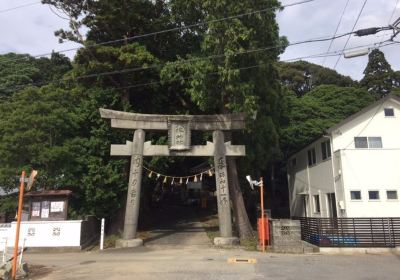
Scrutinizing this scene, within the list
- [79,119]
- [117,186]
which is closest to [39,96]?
[79,119]

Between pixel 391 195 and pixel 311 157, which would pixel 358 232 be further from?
pixel 311 157

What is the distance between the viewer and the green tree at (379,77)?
170 ft

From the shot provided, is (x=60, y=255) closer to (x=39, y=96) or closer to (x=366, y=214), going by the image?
(x=39, y=96)

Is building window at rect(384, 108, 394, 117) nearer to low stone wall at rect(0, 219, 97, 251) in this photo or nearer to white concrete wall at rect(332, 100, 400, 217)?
white concrete wall at rect(332, 100, 400, 217)

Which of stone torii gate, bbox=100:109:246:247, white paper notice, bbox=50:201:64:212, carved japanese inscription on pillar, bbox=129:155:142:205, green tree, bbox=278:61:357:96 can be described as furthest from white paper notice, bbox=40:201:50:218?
green tree, bbox=278:61:357:96

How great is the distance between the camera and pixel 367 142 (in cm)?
2425

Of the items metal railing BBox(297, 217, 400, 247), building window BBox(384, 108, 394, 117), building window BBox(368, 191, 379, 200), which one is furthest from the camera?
building window BBox(384, 108, 394, 117)

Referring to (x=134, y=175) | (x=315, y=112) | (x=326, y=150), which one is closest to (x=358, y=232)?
(x=326, y=150)

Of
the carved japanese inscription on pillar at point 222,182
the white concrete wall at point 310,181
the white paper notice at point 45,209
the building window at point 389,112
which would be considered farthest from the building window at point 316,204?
the white paper notice at point 45,209

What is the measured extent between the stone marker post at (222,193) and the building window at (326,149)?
304 inches

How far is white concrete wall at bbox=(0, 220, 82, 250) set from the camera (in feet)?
65.4

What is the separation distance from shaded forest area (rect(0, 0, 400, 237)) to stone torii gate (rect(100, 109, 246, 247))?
97 centimetres

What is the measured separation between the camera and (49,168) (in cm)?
2153

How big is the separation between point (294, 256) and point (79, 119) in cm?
1442
